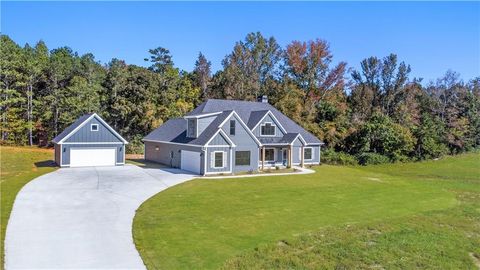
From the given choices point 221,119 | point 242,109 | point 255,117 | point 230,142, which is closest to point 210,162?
point 230,142

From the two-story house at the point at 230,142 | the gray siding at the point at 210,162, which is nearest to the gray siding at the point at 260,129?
the two-story house at the point at 230,142

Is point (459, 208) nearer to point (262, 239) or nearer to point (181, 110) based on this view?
point (262, 239)

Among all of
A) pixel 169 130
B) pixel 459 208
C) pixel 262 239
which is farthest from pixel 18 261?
pixel 169 130

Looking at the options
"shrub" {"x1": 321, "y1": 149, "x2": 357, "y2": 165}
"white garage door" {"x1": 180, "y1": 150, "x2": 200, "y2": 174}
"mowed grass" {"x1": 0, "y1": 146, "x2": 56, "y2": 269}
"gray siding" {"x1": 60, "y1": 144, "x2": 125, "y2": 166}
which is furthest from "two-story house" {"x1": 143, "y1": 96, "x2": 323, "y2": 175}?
"mowed grass" {"x1": 0, "y1": 146, "x2": 56, "y2": 269}

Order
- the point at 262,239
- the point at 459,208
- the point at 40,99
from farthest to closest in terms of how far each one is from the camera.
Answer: the point at 40,99 → the point at 459,208 → the point at 262,239

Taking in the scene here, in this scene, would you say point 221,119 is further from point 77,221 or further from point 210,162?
point 77,221
